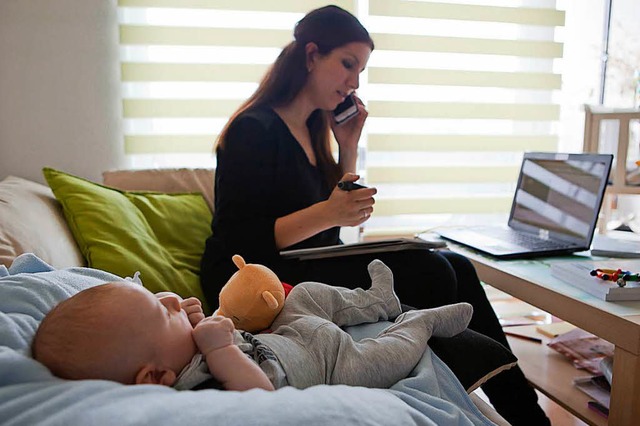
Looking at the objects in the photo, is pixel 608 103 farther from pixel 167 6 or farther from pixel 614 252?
pixel 167 6

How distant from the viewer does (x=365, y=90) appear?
8.84ft

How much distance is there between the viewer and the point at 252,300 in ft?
3.27

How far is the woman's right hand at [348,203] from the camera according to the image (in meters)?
1.38

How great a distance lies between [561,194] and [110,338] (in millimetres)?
1601

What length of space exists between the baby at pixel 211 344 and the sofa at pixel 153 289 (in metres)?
0.04

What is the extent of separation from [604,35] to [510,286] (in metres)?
2.22

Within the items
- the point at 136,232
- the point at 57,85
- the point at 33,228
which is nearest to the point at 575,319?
the point at 136,232

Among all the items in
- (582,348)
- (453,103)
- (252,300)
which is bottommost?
(582,348)

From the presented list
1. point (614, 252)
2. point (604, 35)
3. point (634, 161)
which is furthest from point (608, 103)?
point (614, 252)

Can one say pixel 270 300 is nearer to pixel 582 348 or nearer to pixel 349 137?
pixel 349 137

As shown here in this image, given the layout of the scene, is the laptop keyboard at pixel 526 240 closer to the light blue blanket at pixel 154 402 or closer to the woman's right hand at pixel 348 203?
the woman's right hand at pixel 348 203

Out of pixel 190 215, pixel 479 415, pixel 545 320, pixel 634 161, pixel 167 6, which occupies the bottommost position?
pixel 545 320

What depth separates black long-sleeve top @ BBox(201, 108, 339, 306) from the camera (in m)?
1.41

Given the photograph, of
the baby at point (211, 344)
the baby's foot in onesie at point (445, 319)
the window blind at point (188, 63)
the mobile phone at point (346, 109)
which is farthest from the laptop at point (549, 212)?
the window blind at point (188, 63)
